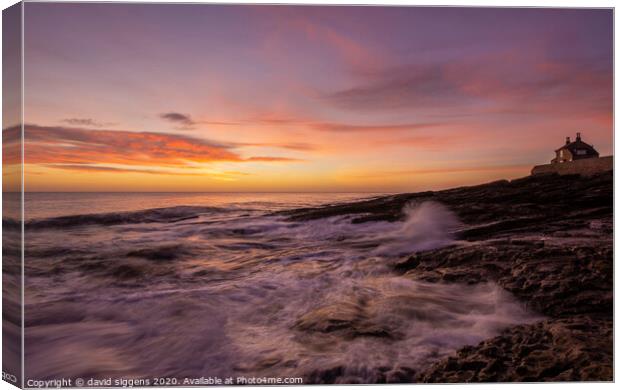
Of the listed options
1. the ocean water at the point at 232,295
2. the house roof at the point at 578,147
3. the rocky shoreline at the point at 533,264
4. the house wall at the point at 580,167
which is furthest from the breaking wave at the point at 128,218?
the house roof at the point at 578,147

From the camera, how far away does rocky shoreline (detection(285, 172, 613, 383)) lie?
3824 mm

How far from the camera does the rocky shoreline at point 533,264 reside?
382 cm

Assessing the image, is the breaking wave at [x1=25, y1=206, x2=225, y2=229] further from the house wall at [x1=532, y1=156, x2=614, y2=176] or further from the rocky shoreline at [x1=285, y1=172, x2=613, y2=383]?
the house wall at [x1=532, y1=156, x2=614, y2=176]

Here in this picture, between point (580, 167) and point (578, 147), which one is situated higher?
point (578, 147)

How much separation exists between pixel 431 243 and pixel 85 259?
9.53ft

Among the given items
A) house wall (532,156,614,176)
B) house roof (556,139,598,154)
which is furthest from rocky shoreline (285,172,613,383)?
house roof (556,139,598,154)

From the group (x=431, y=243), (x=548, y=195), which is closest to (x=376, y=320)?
(x=431, y=243)

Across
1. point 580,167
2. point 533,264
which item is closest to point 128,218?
point 533,264

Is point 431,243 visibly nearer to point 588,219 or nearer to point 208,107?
point 588,219

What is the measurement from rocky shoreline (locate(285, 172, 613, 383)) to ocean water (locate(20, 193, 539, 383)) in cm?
11

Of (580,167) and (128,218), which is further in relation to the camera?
(580,167)

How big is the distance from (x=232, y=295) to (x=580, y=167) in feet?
10.5

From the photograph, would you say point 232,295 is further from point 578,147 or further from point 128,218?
point 578,147

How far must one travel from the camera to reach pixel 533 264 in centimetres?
413
